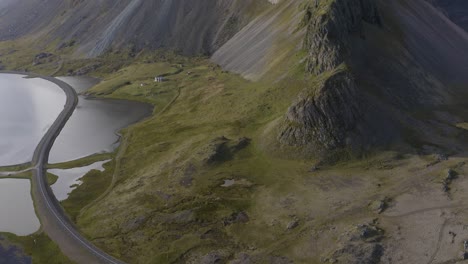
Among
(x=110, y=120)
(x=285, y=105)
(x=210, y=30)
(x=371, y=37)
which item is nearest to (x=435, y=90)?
(x=371, y=37)

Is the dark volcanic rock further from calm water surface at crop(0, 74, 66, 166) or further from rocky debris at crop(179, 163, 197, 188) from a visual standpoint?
calm water surface at crop(0, 74, 66, 166)

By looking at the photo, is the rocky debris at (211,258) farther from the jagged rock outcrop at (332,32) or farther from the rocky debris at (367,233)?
the jagged rock outcrop at (332,32)

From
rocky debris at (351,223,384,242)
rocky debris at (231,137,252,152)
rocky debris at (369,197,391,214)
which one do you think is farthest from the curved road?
rocky debris at (369,197,391,214)

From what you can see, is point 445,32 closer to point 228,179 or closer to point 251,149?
point 251,149

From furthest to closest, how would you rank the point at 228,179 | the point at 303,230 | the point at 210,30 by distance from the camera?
the point at 210,30 < the point at 228,179 < the point at 303,230

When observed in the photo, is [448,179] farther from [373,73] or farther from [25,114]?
[25,114]

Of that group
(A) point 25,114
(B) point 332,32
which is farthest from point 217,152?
(A) point 25,114
